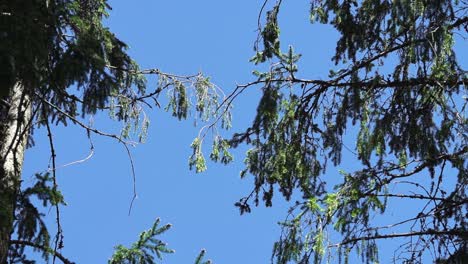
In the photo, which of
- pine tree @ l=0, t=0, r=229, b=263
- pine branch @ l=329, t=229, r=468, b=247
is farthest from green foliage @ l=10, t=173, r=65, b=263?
pine branch @ l=329, t=229, r=468, b=247

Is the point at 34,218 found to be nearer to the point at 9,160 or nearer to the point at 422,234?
the point at 9,160

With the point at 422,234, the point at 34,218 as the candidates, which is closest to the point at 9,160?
the point at 34,218

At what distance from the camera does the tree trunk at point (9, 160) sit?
14.8 feet

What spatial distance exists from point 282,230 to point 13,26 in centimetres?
309

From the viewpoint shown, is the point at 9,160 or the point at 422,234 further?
the point at 422,234

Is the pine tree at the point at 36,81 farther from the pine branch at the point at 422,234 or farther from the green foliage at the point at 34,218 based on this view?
the pine branch at the point at 422,234

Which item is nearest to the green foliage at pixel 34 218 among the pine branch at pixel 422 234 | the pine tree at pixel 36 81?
the pine tree at pixel 36 81

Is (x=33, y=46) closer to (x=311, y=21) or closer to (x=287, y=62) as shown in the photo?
(x=287, y=62)

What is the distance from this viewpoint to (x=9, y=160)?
17.0 ft

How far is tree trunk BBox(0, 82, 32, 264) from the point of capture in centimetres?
451

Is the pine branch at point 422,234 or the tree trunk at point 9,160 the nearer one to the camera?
the tree trunk at point 9,160

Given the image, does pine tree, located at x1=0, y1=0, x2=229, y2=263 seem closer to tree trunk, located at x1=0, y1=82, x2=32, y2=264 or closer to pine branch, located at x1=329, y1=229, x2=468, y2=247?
tree trunk, located at x1=0, y1=82, x2=32, y2=264

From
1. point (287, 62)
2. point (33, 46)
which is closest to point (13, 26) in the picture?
point (33, 46)

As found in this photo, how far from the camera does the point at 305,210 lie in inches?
235
